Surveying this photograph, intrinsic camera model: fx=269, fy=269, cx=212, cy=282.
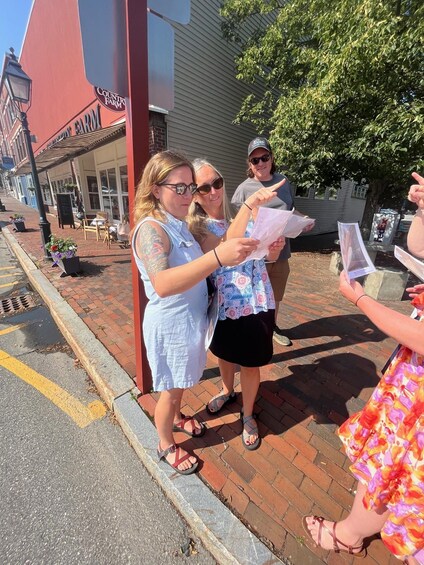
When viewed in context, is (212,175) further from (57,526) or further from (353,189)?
(353,189)

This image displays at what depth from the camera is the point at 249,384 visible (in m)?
1.84

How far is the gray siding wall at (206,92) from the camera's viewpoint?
6961 mm

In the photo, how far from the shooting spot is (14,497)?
1.63 metres

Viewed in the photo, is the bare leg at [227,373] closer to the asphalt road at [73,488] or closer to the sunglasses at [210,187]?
the asphalt road at [73,488]

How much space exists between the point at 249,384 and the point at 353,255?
113 centimetres

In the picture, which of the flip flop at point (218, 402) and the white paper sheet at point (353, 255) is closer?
the white paper sheet at point (353, 255)

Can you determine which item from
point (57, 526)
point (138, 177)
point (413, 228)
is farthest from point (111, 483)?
point (413, 228)

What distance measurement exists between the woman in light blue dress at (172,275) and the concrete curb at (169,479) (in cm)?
11

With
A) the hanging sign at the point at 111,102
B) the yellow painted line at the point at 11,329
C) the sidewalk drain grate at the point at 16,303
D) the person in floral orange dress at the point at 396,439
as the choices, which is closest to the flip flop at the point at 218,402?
the person in floral orange dress at the point at 396,439

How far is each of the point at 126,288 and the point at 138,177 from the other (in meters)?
3.23

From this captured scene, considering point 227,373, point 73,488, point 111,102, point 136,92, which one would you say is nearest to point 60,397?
point 73,488

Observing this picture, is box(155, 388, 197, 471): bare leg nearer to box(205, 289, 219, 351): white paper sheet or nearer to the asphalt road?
the asphalt road

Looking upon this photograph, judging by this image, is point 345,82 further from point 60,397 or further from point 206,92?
point 60,397

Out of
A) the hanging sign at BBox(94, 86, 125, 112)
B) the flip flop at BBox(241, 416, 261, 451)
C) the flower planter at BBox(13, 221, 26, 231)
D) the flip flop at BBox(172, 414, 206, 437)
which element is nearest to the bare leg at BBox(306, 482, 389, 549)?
the flip flop at BBox(241, 416, 261, 451)
